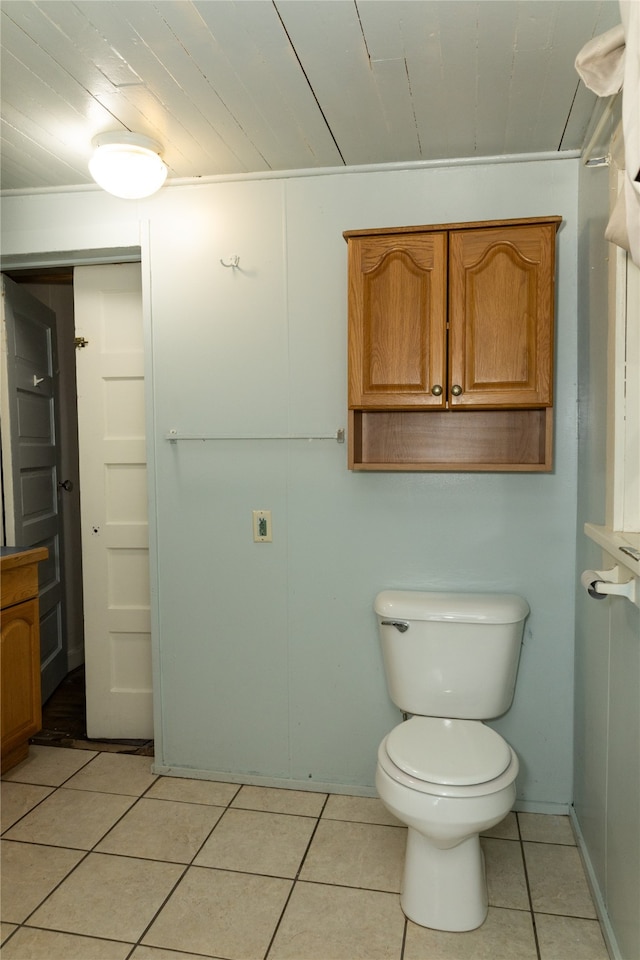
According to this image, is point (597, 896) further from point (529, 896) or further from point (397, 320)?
point (397, 320)

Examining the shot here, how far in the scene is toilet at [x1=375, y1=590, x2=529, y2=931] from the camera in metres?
1.71

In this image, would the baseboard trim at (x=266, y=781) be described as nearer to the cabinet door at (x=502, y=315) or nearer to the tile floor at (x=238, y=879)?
the tile floor at (x=238, y=879)

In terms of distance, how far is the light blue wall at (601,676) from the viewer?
152cm

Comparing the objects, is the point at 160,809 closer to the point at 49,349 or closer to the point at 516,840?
the point at 516,840

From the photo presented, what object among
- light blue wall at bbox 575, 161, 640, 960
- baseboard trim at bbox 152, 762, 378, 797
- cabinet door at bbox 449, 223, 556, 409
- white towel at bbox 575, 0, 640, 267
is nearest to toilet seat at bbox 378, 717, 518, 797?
light blue wall at bbox 575, 161, 640, 960

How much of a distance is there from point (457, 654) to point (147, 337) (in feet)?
5.33

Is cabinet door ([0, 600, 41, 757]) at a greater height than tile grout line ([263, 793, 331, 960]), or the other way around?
cabinet door ([0, 600, 41, 757])

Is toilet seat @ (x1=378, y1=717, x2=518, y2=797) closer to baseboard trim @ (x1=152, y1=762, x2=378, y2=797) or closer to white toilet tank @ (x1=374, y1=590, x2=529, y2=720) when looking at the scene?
white toilet tank @ (x1=374, y1=590, x2=529, y2=720)

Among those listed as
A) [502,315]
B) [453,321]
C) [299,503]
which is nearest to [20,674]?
[299,503]

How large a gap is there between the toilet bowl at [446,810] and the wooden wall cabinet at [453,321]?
89cm

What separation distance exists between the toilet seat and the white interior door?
1.40 metres

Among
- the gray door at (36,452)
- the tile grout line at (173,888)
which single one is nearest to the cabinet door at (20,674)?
the gray door at (36,452)

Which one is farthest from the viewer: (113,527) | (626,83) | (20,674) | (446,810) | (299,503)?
(113,527)

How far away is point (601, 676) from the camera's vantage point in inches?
73.4
